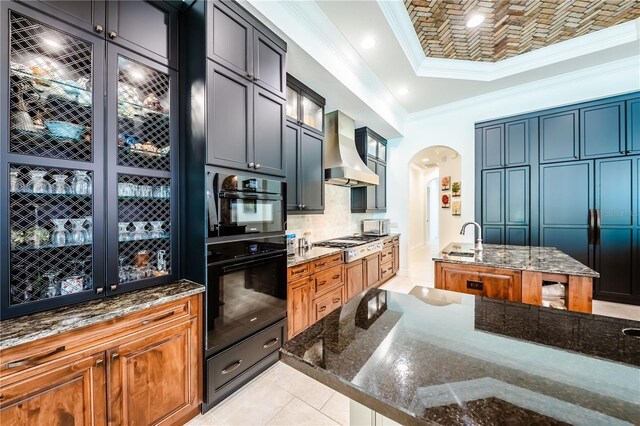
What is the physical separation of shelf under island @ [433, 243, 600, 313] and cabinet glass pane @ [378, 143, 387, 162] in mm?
3252

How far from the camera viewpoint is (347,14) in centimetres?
251

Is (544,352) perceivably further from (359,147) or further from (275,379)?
(359,147)

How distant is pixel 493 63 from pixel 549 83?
102 cm

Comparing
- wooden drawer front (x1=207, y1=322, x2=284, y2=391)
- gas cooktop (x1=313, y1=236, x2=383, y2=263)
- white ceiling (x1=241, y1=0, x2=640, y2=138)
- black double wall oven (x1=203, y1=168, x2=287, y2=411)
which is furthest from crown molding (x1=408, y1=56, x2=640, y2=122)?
wooden drawer front (x1=207, y1=322, x2=284, y2=391)

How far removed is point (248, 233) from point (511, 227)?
4.44 m

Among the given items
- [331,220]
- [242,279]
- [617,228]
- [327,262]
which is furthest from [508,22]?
[242,279]

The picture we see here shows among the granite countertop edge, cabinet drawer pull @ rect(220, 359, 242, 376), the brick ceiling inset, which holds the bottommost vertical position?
cabinet drawer pull @ rect(220, 359, 242, 376)

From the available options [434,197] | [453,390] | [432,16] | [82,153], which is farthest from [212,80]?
[434,197]

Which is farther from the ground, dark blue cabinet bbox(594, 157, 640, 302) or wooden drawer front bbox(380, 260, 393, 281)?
dark blue cabinet bbox(594, 157, 640, 302)

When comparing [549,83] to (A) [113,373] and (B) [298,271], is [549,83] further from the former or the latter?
(A) [113,373]

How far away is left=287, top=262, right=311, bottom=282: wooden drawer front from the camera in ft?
8.04

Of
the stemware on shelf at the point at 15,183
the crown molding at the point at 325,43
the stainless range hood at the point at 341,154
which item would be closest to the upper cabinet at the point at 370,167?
the stainless range hood at the point at 341,154

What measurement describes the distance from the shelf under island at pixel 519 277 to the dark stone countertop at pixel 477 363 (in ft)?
3.33

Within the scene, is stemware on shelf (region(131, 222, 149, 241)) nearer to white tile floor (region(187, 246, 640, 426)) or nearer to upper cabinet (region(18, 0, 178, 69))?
upper cabinet (region(18, 0, 178, 69))
